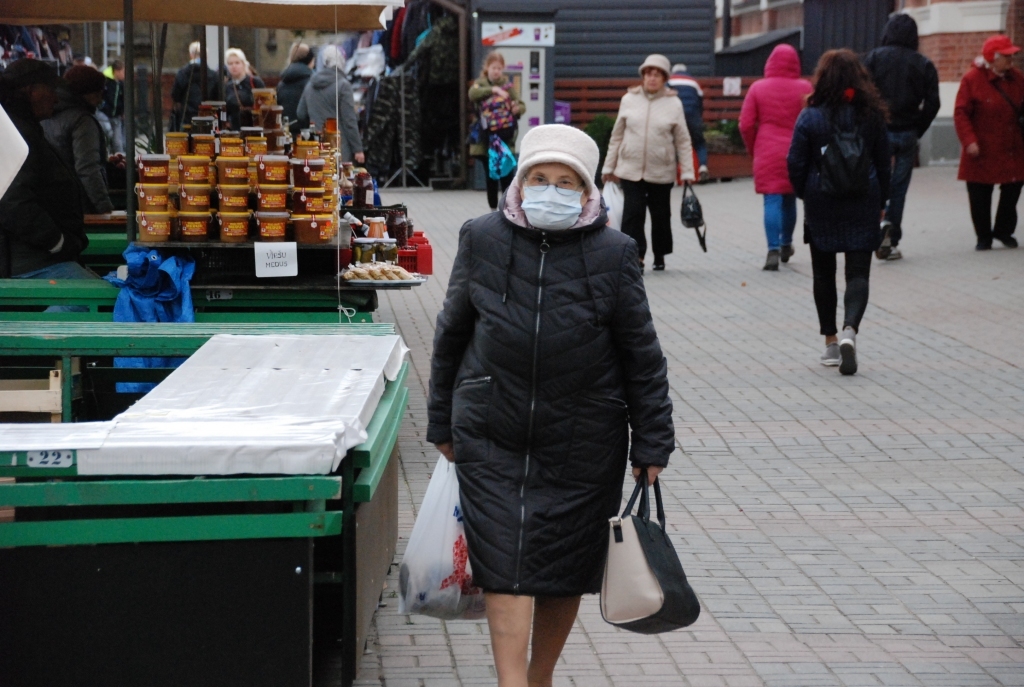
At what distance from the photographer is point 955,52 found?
72.3 ft

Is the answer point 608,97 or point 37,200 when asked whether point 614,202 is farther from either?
point 608,97

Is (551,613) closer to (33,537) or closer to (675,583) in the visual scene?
(675,583)

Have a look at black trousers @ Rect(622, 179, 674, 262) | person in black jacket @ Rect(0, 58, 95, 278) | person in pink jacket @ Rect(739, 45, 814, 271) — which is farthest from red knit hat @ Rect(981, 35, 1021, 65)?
person in black jacket @ Rect(0, 58, 95, 278)

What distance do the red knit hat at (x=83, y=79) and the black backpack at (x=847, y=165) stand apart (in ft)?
14.9

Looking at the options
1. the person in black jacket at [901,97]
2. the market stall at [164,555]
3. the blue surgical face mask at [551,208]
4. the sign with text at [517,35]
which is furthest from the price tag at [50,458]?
the sign with text at [517,35]

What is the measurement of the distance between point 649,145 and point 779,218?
1.60 meters

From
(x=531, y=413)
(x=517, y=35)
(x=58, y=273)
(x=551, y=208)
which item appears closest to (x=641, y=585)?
(x=531, y=413)

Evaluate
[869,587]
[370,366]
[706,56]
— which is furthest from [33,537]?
[706,56]

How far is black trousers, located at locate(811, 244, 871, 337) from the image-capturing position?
858 cm

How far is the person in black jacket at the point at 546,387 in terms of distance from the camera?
357 centimetres

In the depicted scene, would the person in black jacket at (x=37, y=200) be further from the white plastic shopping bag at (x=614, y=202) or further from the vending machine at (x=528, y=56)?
the vending machine at (x=528, y=56)

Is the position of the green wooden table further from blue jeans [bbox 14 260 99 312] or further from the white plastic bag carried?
the white plastic bag carried

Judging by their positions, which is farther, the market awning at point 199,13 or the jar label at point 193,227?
the market awning at point 199,13

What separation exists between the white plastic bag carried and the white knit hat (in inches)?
33.7
